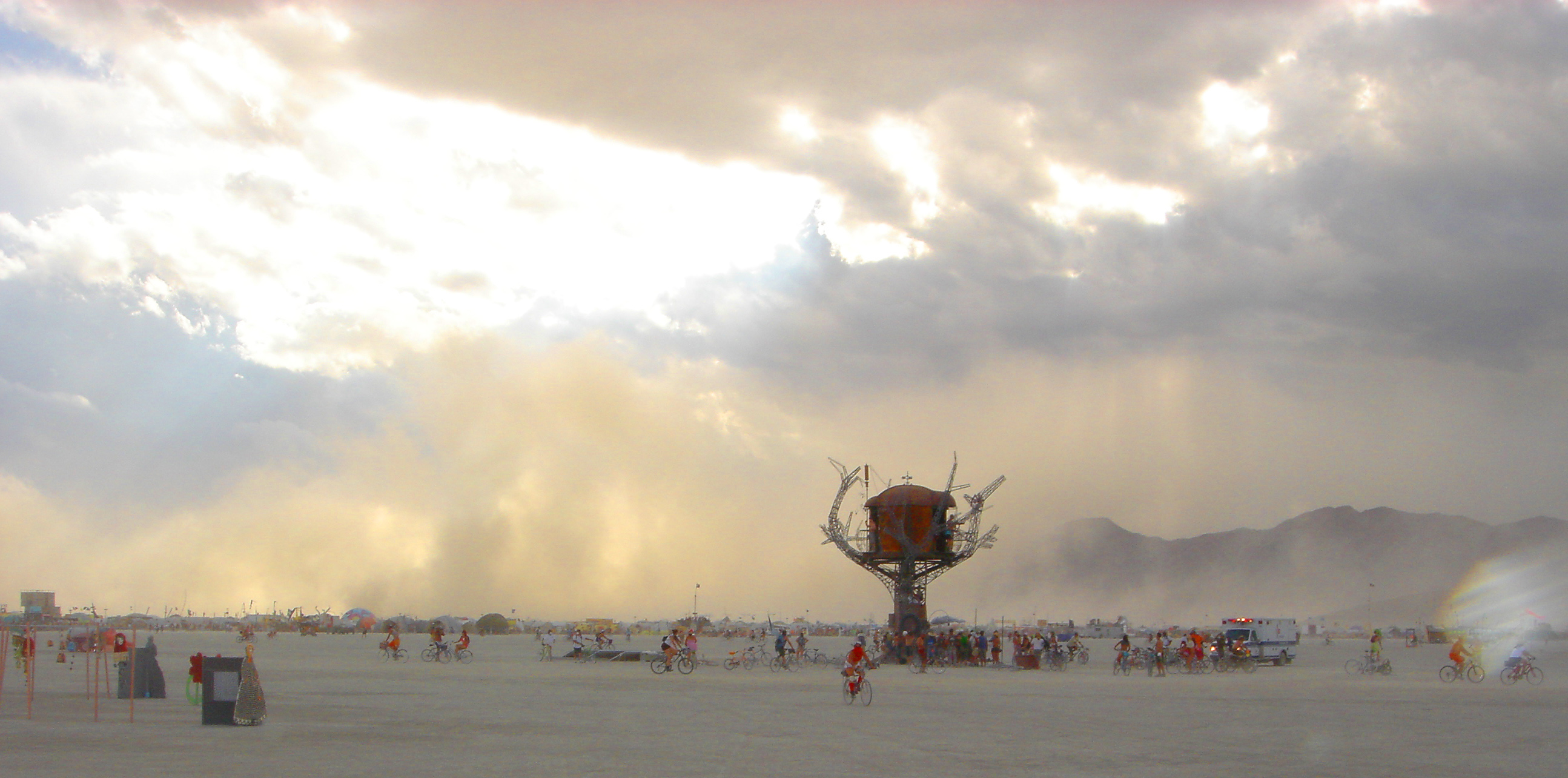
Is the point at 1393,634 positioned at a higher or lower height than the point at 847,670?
lower

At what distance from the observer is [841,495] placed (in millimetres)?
65125

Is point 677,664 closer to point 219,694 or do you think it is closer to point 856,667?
point 856,667

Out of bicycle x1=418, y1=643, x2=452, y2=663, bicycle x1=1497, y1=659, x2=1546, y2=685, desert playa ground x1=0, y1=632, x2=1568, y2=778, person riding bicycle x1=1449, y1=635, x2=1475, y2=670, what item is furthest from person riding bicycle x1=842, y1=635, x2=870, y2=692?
bicycle x1=418, y1=643, x2=452, y2=663

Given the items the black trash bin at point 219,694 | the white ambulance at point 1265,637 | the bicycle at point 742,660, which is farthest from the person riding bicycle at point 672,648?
the white ambulance at point 1265,637

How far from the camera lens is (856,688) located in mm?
30984

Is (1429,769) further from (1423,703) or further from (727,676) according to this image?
(727,676)

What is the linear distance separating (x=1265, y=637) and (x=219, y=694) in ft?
200

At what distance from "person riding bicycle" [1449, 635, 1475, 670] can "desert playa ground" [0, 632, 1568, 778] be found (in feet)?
4.98

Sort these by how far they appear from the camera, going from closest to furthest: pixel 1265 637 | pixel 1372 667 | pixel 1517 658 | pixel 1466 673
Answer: pixel 1517 658, pixel 1466 673, pixel 1372 667, pixel 1265 637

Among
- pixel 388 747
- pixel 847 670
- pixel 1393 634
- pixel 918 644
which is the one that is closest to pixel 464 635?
pixel 918 644

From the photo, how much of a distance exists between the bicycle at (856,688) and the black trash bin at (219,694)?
14915mm

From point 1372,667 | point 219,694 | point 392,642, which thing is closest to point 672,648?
point 392,642

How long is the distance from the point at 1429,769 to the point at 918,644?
37.9 meters

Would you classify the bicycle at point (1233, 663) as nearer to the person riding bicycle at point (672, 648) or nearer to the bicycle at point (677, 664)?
the bicycle at point (677, 664)
